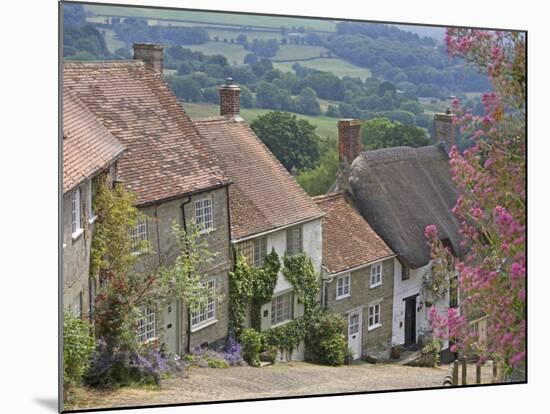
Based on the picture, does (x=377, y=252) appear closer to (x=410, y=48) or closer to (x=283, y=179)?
(x=283, y=179)

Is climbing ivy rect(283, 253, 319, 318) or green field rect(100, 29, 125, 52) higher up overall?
green field rect(100, 29, 125, 52)

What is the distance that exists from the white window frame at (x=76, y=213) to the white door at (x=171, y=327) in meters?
1.32

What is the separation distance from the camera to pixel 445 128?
528 inches

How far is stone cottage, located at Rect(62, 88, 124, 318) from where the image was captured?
37.2 feet

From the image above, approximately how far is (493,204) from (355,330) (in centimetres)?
216

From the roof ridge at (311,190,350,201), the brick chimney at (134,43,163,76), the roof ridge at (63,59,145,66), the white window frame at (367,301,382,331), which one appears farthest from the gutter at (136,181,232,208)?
the white window frame at (367,301,382,331)

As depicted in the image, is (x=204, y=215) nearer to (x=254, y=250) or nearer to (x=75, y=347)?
(x=254, y=250)

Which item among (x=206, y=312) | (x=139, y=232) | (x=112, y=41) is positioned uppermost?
(x=112, y=41)

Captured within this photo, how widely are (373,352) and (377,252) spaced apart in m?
1.17

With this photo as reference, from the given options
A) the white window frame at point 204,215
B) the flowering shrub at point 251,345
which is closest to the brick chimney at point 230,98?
the white window frame at point 204,215

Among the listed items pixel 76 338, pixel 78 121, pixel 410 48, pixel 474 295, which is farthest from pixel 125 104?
pixel 474 295

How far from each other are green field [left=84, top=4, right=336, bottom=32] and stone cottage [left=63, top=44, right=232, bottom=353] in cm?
37

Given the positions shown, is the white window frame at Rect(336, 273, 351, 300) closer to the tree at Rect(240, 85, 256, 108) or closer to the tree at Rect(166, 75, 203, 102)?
the tree at Rect(240, 85, 256, 108)

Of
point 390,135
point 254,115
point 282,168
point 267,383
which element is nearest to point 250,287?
point 267,383
